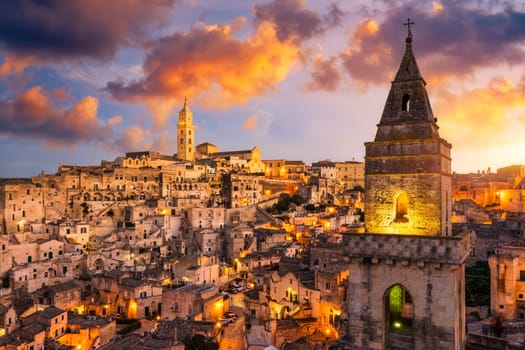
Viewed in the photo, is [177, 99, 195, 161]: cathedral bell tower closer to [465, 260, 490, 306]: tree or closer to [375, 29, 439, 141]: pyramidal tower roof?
[465, 260, 490, 306]: tree

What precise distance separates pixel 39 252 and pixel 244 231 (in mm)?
20968

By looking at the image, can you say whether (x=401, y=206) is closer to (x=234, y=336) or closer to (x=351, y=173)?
(x=234, y=336)

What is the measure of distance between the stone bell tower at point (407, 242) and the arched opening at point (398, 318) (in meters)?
0.03

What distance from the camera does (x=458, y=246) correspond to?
10.8m

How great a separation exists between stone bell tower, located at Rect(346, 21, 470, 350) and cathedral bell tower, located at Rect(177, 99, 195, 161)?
8181cm

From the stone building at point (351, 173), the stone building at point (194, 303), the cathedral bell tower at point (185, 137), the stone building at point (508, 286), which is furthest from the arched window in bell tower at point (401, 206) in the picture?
the stone building at point (351, 173)

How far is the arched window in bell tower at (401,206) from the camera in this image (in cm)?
1197

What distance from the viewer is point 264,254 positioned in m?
43.3

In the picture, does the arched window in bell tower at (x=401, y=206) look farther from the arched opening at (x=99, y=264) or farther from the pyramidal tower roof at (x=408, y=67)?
the arched opening at (x=99, y=264)

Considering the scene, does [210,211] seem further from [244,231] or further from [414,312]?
[414,312]

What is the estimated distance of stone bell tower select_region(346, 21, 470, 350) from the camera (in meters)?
11.1

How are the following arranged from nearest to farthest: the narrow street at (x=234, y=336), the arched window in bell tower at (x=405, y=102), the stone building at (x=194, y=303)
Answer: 1. the arched window in bell tower at (x=405, y=102)
2. the narrow street at (x=234, y=336)
3. the stone building at (x=194, y=303)

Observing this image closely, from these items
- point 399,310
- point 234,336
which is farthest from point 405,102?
point 234,336

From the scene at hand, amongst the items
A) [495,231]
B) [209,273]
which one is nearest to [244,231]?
[209,273]
